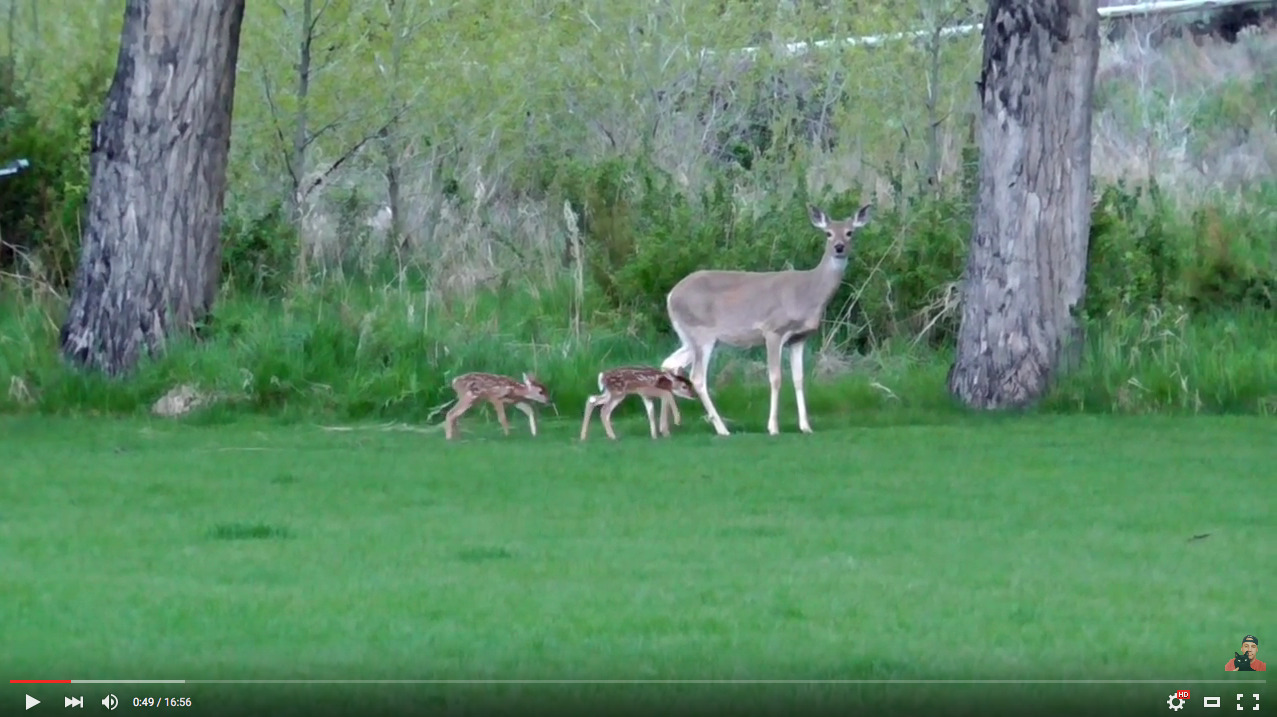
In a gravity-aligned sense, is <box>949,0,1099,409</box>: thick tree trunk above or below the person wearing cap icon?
above

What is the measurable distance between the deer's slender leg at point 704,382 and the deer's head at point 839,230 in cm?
120

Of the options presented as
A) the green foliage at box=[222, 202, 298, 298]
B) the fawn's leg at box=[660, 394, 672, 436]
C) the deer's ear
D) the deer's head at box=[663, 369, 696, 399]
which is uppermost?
the deer's ear

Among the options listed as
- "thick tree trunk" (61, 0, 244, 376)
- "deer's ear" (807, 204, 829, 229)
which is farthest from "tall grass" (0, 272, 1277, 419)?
"deer's ear" (807, 204, 829, 229)

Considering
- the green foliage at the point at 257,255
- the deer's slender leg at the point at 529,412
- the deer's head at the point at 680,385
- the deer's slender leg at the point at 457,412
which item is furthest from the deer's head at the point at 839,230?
the green foliage at the point at 257,255

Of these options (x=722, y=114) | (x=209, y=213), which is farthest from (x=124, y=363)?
(x=722, y=114)

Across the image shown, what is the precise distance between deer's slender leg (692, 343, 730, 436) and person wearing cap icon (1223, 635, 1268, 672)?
7.65 meters

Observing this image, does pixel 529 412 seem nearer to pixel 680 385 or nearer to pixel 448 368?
pixel 680 385

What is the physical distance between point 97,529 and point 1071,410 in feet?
27.1

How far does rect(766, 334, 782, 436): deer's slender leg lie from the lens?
50.6 ft

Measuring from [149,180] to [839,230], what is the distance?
550cm

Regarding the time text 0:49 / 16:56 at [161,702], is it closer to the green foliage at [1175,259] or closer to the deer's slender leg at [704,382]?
the deer's slender leg at [704,382]

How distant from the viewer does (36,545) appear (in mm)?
10211

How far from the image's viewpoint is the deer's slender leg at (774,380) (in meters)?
15.4

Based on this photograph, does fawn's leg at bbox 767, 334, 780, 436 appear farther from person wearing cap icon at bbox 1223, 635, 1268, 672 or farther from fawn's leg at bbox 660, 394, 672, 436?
person wearing cap icon at bbox 1223, 635, 1268, 672
